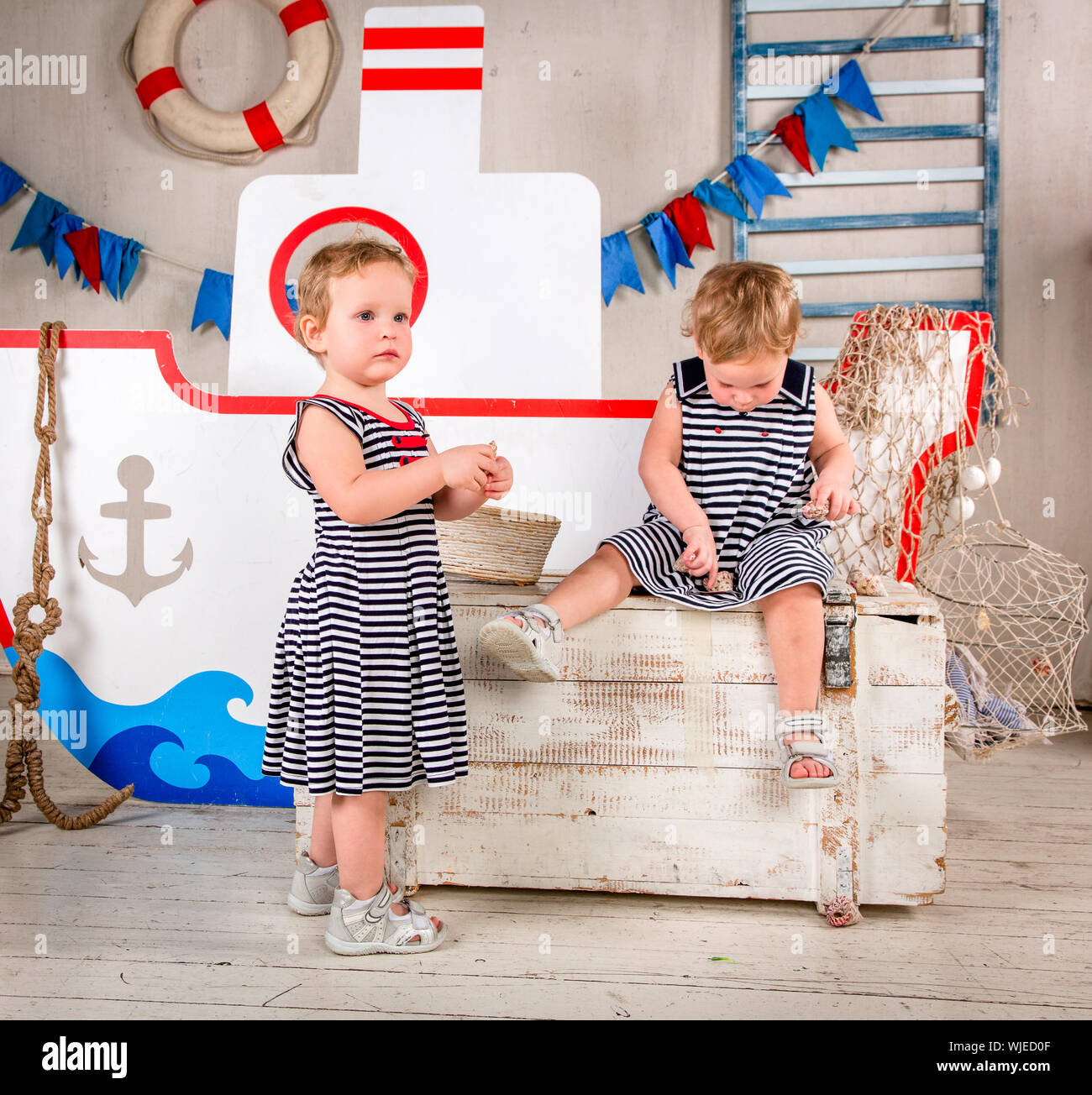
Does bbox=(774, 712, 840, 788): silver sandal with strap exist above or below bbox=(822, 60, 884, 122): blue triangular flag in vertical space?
below

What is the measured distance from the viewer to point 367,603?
138cm

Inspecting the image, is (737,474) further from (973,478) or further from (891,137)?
(891,137)

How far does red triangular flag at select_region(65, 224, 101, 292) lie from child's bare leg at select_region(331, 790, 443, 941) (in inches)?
94.8

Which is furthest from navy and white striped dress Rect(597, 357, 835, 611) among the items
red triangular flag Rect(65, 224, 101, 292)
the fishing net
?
red triangular flag Rect(65, 224, 101, 292)

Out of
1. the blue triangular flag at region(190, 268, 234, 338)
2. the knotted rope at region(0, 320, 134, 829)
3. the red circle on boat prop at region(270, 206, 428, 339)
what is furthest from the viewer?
the blue triangular flag at region(190, 268, 234, 338)

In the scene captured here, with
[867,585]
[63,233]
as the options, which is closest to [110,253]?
[63,233]

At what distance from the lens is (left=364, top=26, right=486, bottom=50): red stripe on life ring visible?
88.4 inches

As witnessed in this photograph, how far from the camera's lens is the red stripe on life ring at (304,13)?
9.46ft

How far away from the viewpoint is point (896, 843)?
1.53 meters

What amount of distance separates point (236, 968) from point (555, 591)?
726 millimetres

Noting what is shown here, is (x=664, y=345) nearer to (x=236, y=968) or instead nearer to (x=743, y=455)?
(x=743, y=455)

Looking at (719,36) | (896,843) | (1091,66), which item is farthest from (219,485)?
(1091,66)

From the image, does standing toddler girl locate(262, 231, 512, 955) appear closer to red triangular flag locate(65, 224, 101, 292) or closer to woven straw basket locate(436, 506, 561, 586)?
woven straw basket locate(436, 506, 561, 586)

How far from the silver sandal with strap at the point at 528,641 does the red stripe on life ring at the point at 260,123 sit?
7.05 feet
